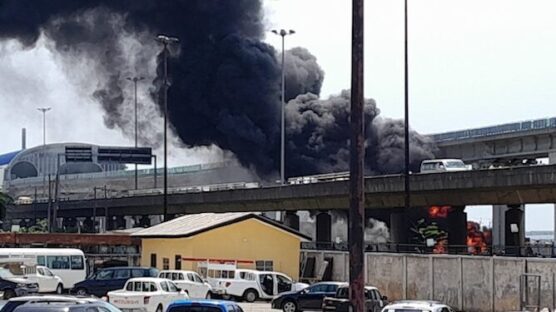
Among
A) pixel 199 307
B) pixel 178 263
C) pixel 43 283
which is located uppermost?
pixel 199 307

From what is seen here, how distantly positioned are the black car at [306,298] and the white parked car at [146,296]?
4.10 meters


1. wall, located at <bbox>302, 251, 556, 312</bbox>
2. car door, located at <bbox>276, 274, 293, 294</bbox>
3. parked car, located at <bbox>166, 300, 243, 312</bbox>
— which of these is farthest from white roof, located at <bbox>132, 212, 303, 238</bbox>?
parked car, located at <bbox>166, 300, 243, 312</bbox>

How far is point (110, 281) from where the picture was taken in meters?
47.0

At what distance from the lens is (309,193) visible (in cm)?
7425

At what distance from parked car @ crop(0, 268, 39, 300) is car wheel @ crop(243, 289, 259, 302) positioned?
9.25 meters

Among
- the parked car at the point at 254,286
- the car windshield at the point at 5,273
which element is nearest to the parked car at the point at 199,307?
the parked car at the point at 254,286

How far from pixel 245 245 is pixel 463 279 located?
16.5 metres

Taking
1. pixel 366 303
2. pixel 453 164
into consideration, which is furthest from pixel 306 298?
pixel 453 164

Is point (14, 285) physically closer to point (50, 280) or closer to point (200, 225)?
point (50, 280)

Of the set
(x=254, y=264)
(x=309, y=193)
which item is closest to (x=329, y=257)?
(x=254, y=264)

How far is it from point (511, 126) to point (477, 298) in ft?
164

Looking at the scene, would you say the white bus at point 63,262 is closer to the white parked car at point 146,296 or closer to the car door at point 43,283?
the car door at point 43,283

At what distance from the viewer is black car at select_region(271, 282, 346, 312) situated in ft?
128

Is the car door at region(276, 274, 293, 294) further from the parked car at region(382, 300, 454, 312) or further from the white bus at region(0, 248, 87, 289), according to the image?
the parked car at region(382, 300, 454, 312)
